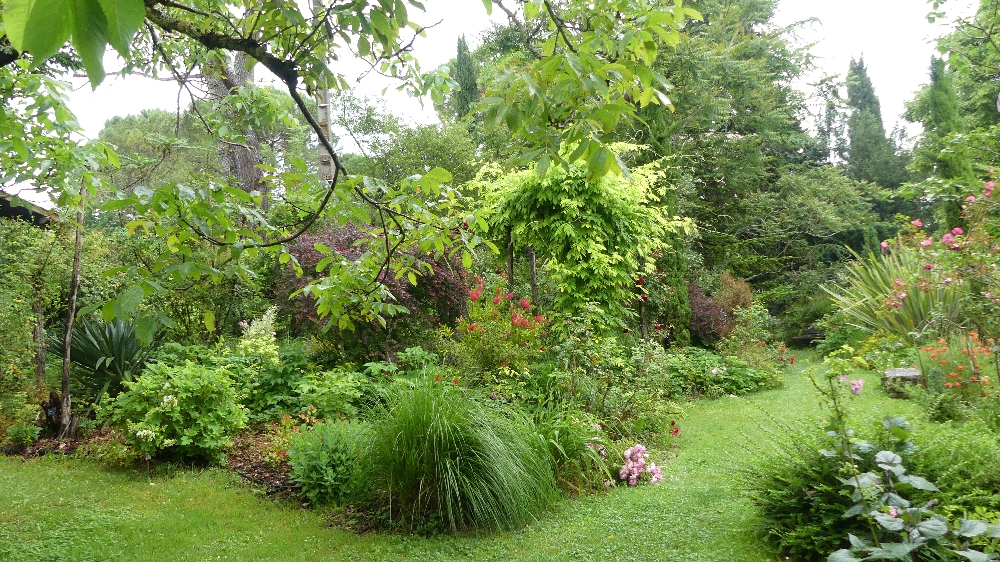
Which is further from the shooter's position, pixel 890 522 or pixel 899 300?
pixel 899 300

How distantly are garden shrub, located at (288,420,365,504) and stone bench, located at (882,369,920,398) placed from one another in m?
5.81

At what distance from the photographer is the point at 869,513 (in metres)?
2.42

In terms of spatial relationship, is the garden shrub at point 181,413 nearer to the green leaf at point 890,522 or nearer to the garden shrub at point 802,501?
the garden shrub at point 802,501

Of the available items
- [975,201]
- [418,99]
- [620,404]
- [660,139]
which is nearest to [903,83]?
[660,139]

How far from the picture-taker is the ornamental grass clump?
3.54 metres

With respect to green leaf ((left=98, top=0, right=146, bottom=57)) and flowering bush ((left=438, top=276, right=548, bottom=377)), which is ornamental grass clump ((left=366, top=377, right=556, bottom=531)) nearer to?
flowering bush ((left=438, top=276, right=548, bottom=377))

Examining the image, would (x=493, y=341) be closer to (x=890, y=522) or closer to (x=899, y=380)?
(x=890, y=522)

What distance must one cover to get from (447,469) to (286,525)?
111cm

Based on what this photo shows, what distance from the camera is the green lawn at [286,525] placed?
3203 mm

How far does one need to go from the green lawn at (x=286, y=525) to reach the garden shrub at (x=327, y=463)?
0.64 feet

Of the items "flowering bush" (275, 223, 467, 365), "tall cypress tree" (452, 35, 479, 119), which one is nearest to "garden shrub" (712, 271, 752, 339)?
"flowering bush" (275, 223, 467, 365)

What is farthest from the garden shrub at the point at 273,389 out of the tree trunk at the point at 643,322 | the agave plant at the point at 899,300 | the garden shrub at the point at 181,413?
the agave plant at the point at 899,300

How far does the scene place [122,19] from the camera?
68 centimetres

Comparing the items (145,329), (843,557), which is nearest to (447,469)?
(843,557)
